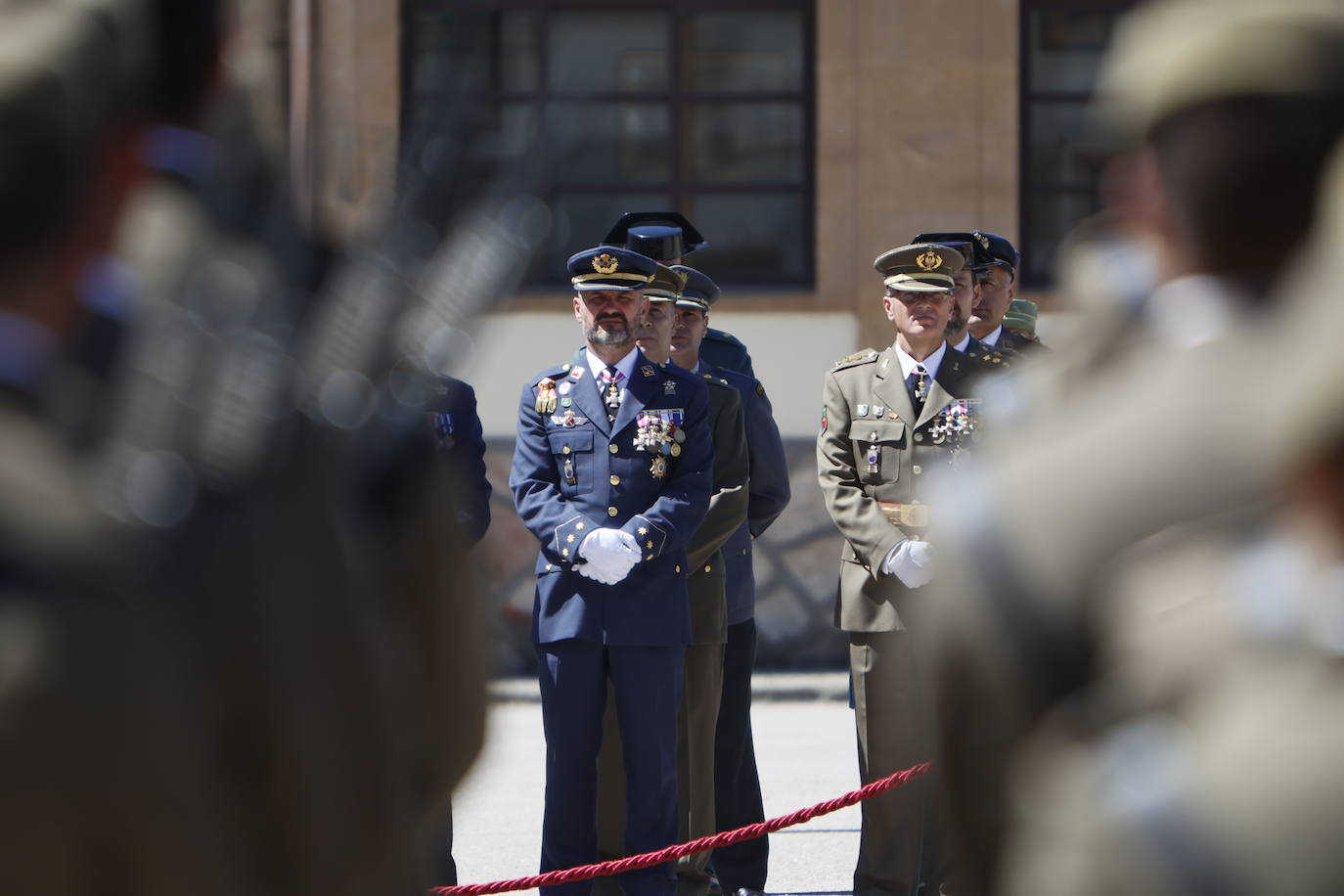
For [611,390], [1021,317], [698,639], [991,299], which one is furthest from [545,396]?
[1021,317]

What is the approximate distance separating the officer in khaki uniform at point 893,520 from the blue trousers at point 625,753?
2.31ft

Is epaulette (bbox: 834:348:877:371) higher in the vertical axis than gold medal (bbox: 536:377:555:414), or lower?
higher

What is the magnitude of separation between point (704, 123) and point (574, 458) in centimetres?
562

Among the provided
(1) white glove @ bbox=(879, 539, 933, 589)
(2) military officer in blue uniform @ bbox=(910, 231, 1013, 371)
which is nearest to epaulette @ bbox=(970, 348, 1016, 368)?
(2) military officer in blue uniform @ bbox=(910, 231, 1013, 371)

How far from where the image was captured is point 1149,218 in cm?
169

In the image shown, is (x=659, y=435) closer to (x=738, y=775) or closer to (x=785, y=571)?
(x=738, y=775)

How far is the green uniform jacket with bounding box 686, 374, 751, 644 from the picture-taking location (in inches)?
229

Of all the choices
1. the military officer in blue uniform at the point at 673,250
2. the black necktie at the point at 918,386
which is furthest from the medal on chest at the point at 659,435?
the military officer in blue uniform at the point at 673,250

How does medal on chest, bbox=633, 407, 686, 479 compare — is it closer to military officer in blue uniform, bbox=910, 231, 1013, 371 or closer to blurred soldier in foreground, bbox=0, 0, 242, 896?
military officer in blue uniform, bbox=910, 231, 1013, 371

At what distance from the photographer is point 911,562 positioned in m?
5.49

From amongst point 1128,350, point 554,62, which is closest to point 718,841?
point 1128,350

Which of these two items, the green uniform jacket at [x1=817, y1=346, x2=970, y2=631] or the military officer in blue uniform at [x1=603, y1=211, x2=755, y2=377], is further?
the military officer in blue uniform at [x1=603, y1=211, x2=755, y2=377]

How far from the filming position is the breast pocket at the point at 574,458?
5.44m

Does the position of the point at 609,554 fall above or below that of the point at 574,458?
below
